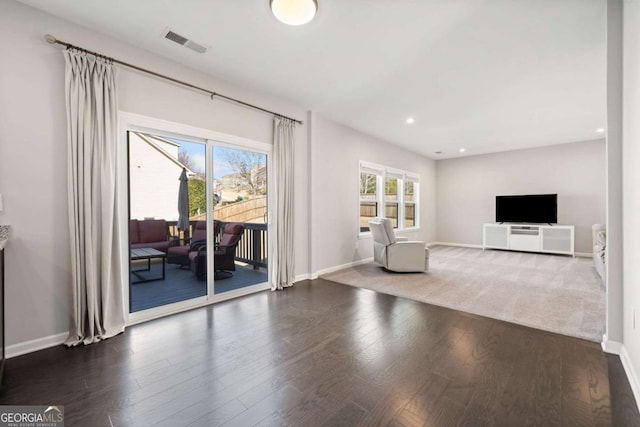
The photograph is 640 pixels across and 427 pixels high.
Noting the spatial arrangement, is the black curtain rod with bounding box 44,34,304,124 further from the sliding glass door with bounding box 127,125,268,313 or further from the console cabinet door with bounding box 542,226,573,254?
the console cabinet door with bounding box 542,226,573,254

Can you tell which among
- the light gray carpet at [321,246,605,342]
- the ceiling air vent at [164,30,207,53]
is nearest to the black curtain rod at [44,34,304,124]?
the ceiling air vent at [164,30,207,53]

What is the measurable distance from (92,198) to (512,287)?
16.9 feet

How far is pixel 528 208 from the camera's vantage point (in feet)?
22.4

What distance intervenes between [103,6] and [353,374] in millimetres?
3383

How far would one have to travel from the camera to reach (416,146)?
22.4 feet

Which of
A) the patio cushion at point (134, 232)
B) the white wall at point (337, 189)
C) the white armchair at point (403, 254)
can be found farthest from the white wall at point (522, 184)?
the patio cushion at point (134, 232)

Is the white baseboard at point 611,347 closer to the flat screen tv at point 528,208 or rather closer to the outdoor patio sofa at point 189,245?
the outdoor patio sofa at point 189,245

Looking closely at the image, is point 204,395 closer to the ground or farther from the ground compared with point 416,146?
closer to the ground

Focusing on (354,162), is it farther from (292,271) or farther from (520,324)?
(520,324)

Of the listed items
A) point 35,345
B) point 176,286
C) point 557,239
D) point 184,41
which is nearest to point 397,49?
point 184,41

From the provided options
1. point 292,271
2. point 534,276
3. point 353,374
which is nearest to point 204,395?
point 353,374

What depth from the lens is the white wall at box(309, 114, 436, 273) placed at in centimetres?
454

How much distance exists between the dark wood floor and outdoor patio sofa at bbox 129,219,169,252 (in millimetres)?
1010

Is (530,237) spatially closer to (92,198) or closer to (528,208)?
(528,208)
